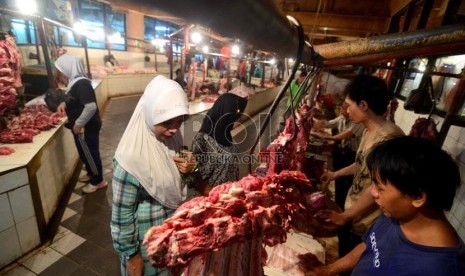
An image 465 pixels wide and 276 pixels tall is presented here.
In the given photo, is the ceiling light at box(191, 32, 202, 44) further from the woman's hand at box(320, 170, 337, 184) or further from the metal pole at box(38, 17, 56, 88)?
the woman's hand at box(320, 170, 337, 184)

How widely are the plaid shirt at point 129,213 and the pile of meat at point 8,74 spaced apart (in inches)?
144

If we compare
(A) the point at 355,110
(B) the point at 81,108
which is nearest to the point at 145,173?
(A) the point at 355,110

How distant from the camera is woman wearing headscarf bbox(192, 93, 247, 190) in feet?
11.4

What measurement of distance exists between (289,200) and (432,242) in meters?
0.83

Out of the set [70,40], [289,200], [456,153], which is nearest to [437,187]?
[289,200]

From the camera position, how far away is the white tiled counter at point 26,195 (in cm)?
306

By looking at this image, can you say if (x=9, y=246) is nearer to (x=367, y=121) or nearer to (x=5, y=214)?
(x=5, y=214)

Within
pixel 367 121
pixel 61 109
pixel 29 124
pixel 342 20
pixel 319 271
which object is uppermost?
pixel 342 20

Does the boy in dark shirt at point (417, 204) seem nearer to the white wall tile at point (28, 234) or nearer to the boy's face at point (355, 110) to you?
the boy's face at point (355, 110)

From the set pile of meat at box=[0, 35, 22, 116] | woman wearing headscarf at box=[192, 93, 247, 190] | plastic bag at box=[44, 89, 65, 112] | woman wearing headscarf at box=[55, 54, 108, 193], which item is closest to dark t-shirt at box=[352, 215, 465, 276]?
woman wearing headscarf at box=[192, 93, 247, 190]

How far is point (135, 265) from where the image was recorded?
6.70ft

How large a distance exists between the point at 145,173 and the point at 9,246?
288 centimetres

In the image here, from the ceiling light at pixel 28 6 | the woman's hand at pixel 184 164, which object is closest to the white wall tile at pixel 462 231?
the woman's hand at pixel 184 164

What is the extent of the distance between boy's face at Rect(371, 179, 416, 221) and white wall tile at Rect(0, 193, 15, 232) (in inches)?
163
